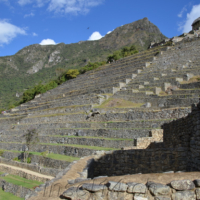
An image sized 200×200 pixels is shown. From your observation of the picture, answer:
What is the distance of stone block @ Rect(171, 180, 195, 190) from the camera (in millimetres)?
3281

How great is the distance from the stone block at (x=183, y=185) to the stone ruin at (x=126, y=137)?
0.6 inches

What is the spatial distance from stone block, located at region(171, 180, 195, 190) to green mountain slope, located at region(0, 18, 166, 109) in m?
89.7

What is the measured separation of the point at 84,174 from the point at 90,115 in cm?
1364

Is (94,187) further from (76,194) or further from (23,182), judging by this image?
(23,182)

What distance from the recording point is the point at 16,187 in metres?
13.3

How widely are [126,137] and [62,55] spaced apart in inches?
4869

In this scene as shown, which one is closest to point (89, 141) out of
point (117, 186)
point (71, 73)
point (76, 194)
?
point (76, 194)

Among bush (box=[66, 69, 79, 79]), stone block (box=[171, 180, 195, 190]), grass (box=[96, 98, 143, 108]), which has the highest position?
bush (box=[66, 69, 79, 79])

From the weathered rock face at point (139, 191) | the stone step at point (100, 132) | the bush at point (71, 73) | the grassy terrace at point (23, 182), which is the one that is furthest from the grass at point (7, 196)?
the bush at point (71, 73)

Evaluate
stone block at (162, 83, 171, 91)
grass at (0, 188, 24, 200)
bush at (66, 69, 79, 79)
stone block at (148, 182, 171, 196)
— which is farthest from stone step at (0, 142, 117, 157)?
bush at (66, 69, 79, 79)

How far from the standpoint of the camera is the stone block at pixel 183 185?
3281 mm

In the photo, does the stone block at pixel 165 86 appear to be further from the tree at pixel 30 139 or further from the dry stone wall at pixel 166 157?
the dry stone wall at pixel 166 157

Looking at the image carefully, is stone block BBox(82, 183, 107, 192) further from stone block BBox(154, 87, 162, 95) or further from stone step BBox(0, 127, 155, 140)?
stone block BBox(154, 87, 162, 95)

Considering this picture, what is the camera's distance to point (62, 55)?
132625mm
